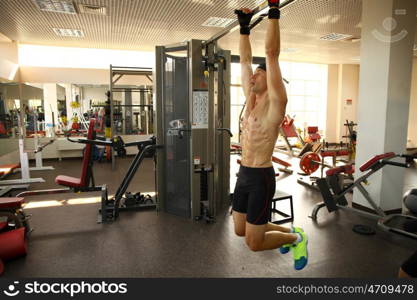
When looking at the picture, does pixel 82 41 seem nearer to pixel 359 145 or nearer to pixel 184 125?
pixel 184 125

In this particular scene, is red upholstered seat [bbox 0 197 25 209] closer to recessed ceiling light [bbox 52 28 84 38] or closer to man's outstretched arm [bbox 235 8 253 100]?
man's outstretched arm [bbox 235 8 253 100]

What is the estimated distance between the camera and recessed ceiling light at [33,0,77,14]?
4463 millimetres

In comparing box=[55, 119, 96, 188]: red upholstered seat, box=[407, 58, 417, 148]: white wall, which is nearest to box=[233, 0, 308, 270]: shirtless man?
box=[55, 119, 96, 188]: red upholstered seat

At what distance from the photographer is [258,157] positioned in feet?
6.73

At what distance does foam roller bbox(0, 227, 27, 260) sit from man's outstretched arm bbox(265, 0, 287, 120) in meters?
Answer: 2.58

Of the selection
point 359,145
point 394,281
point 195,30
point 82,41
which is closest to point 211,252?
point 394,281

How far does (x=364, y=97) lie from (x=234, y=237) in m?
2.59

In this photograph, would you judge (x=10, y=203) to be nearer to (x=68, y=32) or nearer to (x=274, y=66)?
(x=274, y=66)

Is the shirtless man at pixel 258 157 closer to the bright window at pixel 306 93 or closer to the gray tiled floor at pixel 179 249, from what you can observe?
the gray tiled floor at pixel 179 249

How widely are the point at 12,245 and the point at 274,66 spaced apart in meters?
2.77

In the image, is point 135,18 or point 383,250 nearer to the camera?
point 383,250

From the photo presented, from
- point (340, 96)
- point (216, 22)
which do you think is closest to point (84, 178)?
point (216, 22)

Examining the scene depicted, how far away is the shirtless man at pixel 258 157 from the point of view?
1910 mm

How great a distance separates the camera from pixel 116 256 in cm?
288
